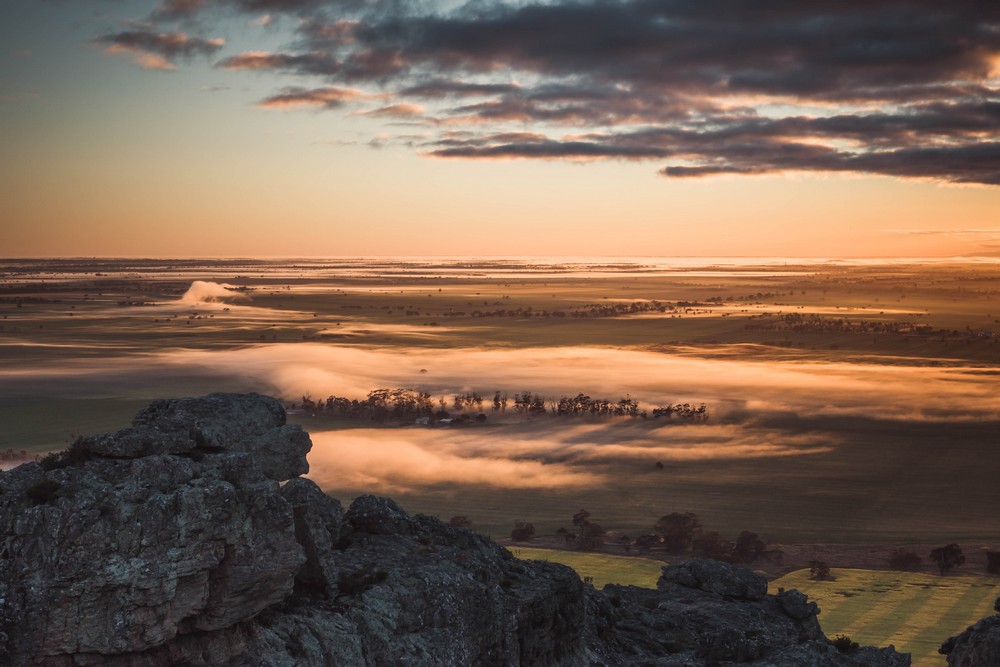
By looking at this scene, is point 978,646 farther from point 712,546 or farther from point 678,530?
point 678,530

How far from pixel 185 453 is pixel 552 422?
393 ft

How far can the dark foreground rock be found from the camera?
66.6ft

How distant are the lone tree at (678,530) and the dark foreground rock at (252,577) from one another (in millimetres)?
46128

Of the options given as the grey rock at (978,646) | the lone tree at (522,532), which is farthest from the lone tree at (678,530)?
the grey rock at (978,646)

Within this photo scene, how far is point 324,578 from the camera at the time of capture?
27.0 m

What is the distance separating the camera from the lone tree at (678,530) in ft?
276

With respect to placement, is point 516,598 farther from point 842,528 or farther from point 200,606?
point 842,528

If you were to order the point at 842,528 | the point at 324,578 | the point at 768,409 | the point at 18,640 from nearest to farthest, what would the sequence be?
1. the point at 18,640
2. the point at 324,578
3. the point at 842,528
4. the point at 768,409

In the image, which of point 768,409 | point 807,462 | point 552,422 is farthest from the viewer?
point 768,409

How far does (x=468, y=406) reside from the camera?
15212cm

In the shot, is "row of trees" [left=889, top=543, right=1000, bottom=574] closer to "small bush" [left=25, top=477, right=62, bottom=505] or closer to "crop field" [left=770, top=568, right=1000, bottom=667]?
"crop field" [left=770, top=568, right=1000, bottom=667]

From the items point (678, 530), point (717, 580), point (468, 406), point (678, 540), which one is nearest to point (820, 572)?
point (678, 540)

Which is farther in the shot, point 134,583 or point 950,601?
point 950,601

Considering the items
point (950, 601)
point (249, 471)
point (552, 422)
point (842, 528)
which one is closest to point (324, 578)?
Result: point (249, 471)
